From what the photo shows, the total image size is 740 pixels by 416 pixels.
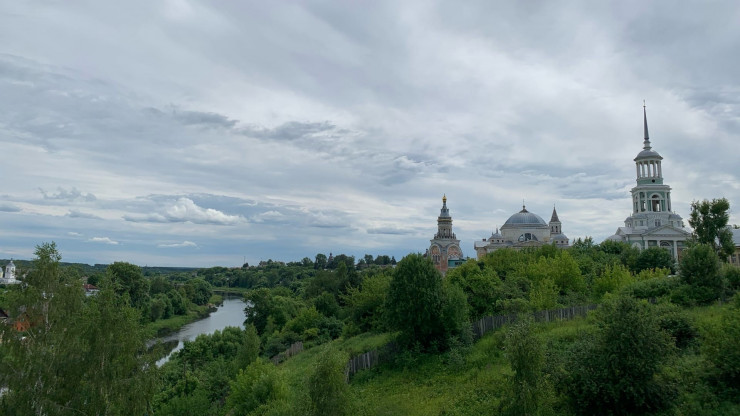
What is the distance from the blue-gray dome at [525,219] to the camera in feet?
272

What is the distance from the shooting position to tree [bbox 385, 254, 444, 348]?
26906 mm

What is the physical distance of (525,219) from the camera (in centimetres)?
8319

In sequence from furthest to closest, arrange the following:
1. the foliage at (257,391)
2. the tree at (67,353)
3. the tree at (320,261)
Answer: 1. the tree at (320,261)
2. the foliage at (257,391)
3. the tree at (67,353)

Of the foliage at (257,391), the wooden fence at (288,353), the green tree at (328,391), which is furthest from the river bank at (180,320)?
the green tree at (328,391)

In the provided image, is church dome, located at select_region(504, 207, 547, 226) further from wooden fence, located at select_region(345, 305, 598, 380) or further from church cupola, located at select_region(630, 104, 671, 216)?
wooden fence, located at select_region(345, 305, 598, 380)

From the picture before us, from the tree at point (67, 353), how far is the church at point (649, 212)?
7022 cm

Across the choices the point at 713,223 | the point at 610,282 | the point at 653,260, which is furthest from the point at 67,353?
the point at 653,260

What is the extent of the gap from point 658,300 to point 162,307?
68191 millimetres

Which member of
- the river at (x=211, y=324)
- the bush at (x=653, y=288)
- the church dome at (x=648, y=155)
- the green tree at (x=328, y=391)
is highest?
the church dome at (x=648, y=155)

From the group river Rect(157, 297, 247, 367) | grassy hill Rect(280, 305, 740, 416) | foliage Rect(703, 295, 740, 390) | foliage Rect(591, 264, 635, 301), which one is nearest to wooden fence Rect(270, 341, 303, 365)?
grassy hill Rect(280, 305, 740, 416)

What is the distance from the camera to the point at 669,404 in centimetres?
1548

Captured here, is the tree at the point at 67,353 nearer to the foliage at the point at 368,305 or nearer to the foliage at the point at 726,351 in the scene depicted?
the foliage at the point at 726,351

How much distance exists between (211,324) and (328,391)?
6755 cm

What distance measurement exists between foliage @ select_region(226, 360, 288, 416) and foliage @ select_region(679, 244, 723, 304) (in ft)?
72.3
